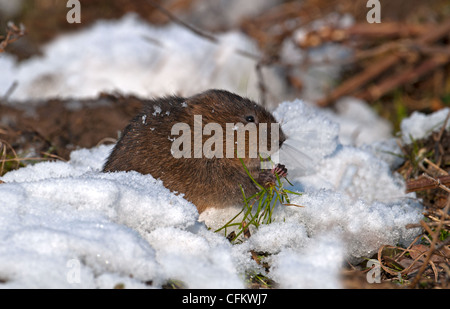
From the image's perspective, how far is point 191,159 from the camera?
3.20 metres

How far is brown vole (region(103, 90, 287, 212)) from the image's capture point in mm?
3135

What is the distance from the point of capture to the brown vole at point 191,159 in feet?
10.3
